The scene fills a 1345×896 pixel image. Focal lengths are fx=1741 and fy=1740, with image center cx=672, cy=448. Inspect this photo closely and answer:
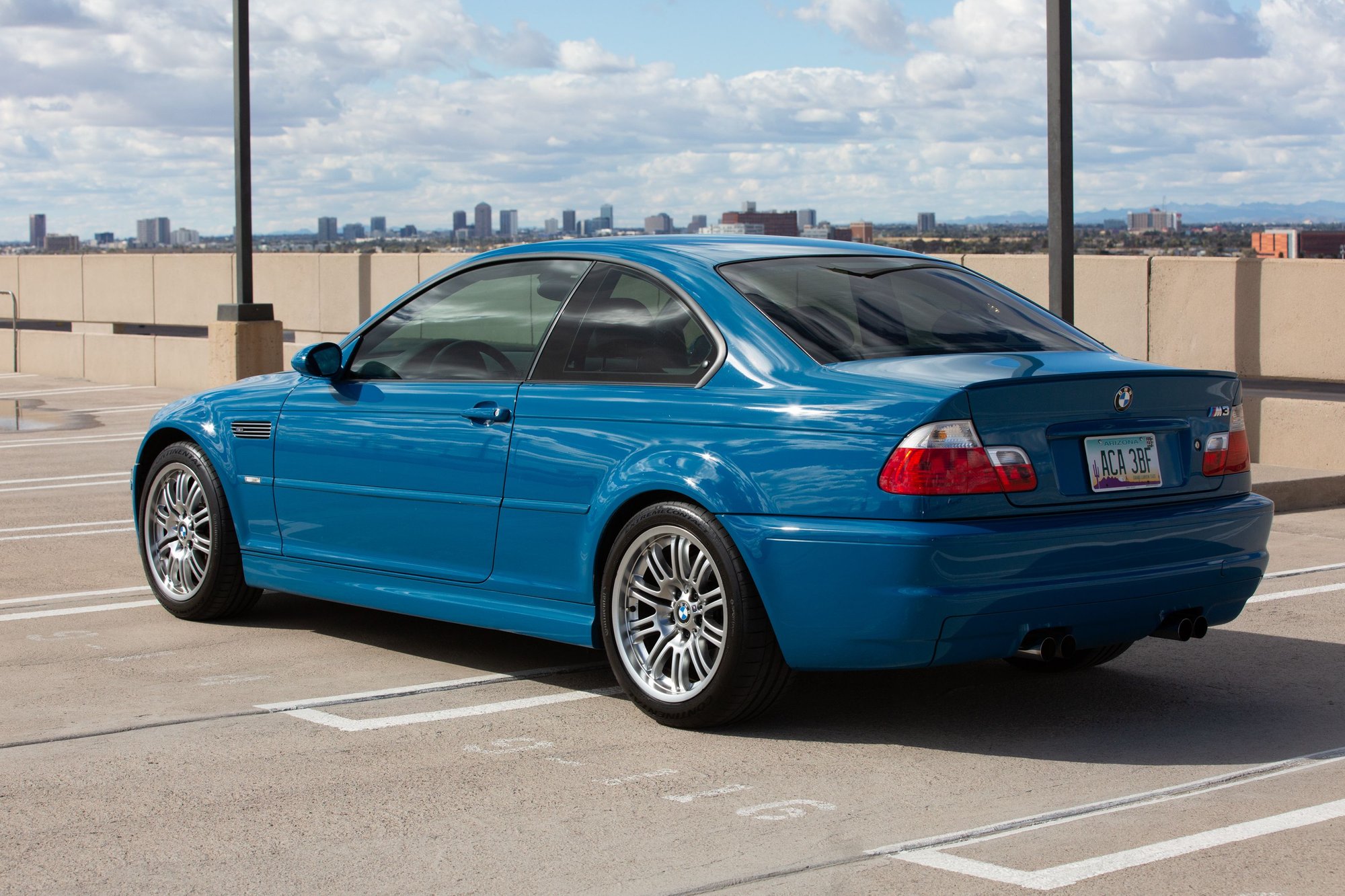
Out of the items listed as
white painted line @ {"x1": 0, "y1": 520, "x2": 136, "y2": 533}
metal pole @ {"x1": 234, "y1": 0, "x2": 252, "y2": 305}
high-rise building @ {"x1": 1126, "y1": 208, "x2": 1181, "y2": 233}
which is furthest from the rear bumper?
high-rise building @ {"x1": 1126, "y1": 208, "x2": 1181, "y2": 233}

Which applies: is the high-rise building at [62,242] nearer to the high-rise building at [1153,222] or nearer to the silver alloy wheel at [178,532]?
the high-rise building at [1153,222]

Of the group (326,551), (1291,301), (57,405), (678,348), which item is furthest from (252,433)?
(57,405)

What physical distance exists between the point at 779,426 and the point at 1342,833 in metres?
1.91

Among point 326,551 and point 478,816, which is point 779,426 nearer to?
point 478,816

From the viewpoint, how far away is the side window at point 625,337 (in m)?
5.68

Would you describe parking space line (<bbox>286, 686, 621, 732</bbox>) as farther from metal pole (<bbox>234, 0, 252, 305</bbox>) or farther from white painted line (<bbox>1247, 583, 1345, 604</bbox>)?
metal pole (<bbox>234, 0, 252, 305</bbox>)

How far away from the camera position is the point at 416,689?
6164mm

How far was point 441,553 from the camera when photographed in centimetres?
625

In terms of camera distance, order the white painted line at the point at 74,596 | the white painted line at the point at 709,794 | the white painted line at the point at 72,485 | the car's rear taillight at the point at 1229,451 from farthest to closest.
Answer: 1. the white painted line at the point at 72,485
2. the white painted line at the point at 74,596
3. the car's rear taillight at the point at 1229,451
4. the white painted line at the point at 709,794

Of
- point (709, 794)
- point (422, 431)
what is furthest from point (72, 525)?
point (709, 794)

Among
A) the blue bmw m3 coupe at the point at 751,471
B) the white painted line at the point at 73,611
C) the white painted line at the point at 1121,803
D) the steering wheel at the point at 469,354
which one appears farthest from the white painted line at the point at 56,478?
the white painted line at the point at 1121,803

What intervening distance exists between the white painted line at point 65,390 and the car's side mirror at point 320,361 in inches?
648

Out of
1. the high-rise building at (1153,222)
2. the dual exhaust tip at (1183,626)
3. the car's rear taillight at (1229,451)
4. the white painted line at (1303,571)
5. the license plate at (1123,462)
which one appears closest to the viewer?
the license plate at (1123,462)

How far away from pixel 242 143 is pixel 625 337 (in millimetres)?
12534
